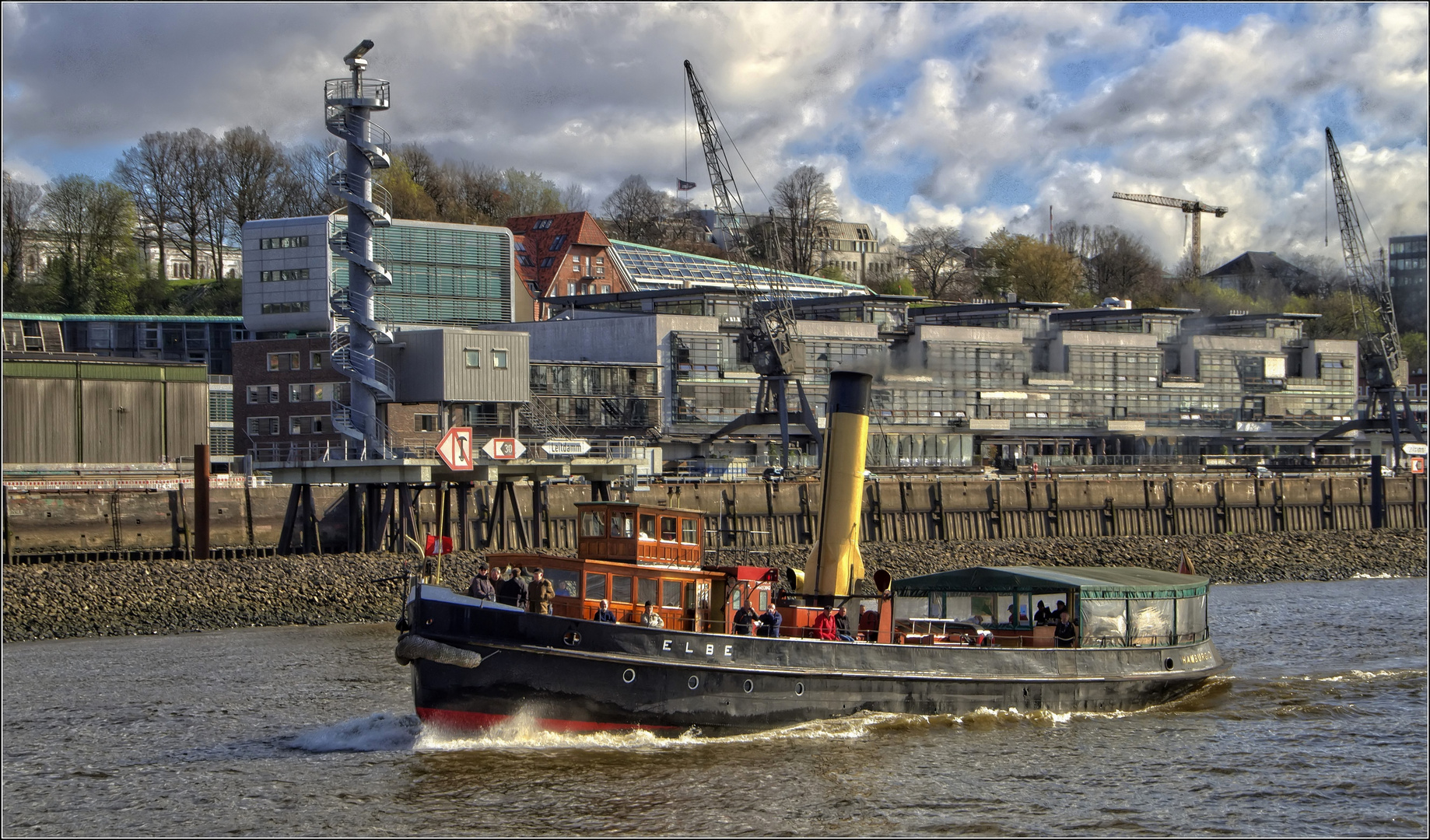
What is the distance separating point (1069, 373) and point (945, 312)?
11530mm

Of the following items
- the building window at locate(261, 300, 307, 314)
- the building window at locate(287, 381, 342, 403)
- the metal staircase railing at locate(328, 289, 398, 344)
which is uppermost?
the building window at locate(261, 300, 307, 314)

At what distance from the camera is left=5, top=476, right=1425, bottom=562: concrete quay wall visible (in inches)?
2210

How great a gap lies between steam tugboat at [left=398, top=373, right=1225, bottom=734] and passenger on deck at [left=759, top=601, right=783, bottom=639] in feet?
1.21

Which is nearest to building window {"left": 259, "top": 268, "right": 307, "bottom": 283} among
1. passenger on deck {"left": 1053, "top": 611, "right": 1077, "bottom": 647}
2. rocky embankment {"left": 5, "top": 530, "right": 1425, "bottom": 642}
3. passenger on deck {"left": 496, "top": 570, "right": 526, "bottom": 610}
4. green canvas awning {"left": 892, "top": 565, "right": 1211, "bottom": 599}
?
rocky embankment {"left": 5, "top": 530, "right": 1425, "bottom": 642}

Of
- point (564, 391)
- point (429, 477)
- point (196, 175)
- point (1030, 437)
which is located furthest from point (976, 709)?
point (196, 175)

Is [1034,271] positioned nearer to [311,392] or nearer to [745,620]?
[311,392]

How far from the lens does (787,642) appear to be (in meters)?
29.1

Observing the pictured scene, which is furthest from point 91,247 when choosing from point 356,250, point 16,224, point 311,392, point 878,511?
point 878,511

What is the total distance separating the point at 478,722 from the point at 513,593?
252cm

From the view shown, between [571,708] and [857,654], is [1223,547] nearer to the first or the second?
[857,654]

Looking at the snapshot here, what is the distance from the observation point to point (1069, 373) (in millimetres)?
115250

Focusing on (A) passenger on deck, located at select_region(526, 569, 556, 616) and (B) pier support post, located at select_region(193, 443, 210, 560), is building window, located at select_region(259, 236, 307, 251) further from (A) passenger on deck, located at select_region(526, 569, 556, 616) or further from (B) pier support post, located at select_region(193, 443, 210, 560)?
(A) passenger on deck, located at select_region(526, 569, 556, 616)

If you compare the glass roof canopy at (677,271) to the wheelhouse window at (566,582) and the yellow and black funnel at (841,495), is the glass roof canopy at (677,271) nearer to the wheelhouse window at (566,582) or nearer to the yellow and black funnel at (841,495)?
the yellow and black funnel at (841,495)

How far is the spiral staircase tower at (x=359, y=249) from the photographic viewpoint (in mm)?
55844
